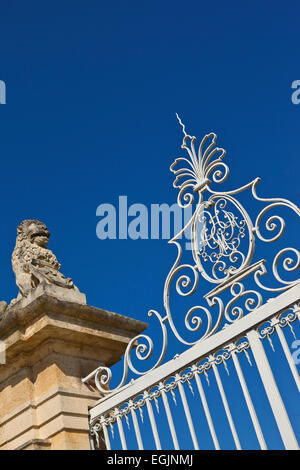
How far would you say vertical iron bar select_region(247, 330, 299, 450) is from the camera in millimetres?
3702

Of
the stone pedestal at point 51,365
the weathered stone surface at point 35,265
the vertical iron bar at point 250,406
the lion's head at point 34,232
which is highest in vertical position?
the lion's head at point 34,232

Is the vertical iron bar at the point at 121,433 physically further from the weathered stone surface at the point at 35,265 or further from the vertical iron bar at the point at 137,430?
the weathered stone surface at the point at 35,265

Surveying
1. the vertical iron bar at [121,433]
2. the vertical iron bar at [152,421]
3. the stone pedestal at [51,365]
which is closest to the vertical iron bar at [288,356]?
the vertical iron bar at [152,421]

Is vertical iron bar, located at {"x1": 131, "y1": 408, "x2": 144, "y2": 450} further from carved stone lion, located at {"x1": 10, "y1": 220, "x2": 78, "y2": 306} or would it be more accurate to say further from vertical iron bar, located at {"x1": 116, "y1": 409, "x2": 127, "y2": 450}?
carved stone lion, located at {"x1": 10, "y1": 220, "x2": 78, "y2": 306}

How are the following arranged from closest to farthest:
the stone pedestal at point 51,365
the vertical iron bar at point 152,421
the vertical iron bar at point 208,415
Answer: the vertical iron bar at point 208,415
the vertical iron bar at point 152,421
the stone pedestal at point 51,365

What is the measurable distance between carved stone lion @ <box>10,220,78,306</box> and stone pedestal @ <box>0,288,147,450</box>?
0.28 m

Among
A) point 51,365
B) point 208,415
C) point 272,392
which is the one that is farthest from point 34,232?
point 272,392

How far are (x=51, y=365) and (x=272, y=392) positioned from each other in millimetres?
1890

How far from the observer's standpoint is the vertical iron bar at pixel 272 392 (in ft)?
12.1

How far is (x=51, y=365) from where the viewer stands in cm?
493

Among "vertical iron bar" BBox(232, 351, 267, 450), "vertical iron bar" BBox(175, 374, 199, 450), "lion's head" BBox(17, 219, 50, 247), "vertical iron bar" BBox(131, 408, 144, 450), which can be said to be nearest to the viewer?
"vertical iron bar" BBox(232, 351, 267, 450)

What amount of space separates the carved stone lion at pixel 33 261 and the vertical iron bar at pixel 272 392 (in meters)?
1.95

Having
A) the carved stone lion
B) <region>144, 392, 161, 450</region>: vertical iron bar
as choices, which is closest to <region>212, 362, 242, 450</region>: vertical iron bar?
<region>144, 392, 161, 450</region>: vertical iron bar
